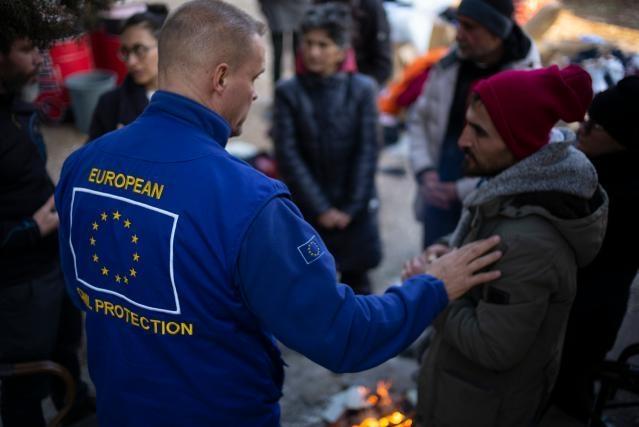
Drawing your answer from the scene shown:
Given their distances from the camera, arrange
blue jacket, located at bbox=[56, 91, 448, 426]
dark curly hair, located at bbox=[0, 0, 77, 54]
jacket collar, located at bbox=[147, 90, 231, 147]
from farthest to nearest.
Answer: dark curly hair, located at bbox=[0, 0, 77, 54] → jacket collar, located at bbox=[147, 90, 231, 147] → blue jacket, located at bbox=[56, 91, 448, 426]

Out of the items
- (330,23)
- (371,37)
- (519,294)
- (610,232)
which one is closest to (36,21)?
(519,294)

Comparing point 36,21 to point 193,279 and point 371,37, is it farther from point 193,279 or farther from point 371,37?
point 371,37

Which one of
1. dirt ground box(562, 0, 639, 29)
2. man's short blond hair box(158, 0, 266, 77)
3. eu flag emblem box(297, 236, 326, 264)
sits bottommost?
dirt ground box(562, 0, 639, 29)

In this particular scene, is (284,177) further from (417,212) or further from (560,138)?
(560,138)

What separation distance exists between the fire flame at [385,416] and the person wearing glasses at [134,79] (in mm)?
2187

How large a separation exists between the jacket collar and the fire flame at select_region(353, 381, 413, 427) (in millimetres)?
1903

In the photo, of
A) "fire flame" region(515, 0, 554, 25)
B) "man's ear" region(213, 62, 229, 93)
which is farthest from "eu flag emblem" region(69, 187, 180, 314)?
"fire flame" region(515, 0, 554, 25)

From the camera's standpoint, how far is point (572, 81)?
6.47 feet

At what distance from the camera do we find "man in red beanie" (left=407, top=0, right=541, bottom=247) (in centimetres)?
327

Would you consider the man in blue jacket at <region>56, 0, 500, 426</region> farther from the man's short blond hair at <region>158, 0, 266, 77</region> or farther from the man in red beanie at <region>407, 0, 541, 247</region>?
the man in red beanie at <region>407, 0, 541, 247</region>

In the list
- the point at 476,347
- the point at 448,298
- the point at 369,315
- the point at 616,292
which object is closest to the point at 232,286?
the point at 369,315

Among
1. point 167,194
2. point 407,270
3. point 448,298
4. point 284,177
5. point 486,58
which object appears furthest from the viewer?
point 284,177

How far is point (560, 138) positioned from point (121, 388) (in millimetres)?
1788

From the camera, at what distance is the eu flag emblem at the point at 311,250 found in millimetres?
1560
